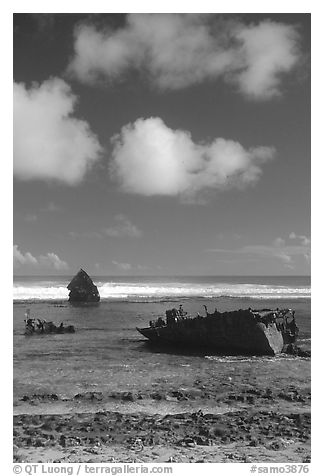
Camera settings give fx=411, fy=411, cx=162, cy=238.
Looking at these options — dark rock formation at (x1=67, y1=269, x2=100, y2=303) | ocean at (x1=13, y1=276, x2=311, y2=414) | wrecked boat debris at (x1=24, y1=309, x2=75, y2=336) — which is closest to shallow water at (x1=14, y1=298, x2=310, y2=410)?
ocean at (x1=13, y1=276, x2=311, y2=414)

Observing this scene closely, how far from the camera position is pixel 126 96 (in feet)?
35.0

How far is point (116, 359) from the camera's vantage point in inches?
417

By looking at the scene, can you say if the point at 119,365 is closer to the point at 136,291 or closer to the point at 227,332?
the point at 227,332

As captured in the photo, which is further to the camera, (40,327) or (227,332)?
(40,327)

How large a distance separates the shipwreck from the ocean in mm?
376

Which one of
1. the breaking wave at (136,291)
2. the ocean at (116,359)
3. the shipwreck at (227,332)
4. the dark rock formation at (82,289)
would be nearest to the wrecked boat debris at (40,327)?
the ocean at (116,359)

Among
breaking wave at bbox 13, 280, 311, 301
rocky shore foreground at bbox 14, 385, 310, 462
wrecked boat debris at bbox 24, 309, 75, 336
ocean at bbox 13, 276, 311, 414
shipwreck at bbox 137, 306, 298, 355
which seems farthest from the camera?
breaking wave at bbox 13, 280, 311, 301

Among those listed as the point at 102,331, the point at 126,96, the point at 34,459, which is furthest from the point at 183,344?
the point at 126,96

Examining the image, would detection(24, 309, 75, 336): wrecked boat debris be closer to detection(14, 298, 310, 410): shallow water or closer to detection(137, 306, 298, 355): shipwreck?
detection(14, 298, 310, 410): shallow water

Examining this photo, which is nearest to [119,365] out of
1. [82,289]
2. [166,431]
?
[166,431]

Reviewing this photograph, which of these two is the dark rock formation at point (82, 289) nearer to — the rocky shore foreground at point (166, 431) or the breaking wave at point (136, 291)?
the breaking wave at point (136, 291)

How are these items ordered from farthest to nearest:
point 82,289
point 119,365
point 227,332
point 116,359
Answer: point 82,289 → point 227,332 → point 116,359 → point 119,365

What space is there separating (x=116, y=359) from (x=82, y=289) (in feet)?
11.0

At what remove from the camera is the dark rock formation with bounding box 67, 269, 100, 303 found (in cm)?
1215
